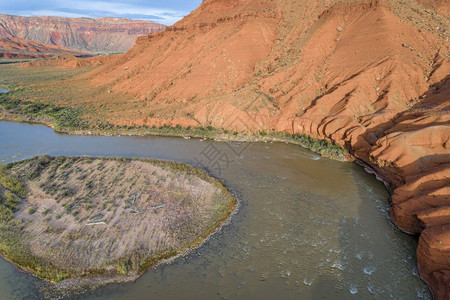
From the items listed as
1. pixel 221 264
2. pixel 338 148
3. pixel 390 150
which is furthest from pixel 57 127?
pixel 390 150

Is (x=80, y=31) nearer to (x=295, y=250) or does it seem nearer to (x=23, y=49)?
(x=23, y=49)

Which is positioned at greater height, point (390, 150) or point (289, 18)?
point (289, 18)

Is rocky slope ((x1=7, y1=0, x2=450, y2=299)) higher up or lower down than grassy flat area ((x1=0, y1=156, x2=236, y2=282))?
higher up

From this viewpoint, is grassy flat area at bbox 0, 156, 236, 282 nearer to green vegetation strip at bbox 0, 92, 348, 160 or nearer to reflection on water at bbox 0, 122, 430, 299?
reflection on water at bbox 0, 122, 430, 299

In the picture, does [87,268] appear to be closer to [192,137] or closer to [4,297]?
[4,297]

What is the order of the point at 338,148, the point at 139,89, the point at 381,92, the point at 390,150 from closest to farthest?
the point at 390,150, the point at 338,148, the point at 381,92, the point at 139,89

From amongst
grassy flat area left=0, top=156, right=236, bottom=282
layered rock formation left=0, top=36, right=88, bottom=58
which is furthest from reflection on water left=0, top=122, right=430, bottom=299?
layered rock formation left=0, top=36, right=88, bottom=58
